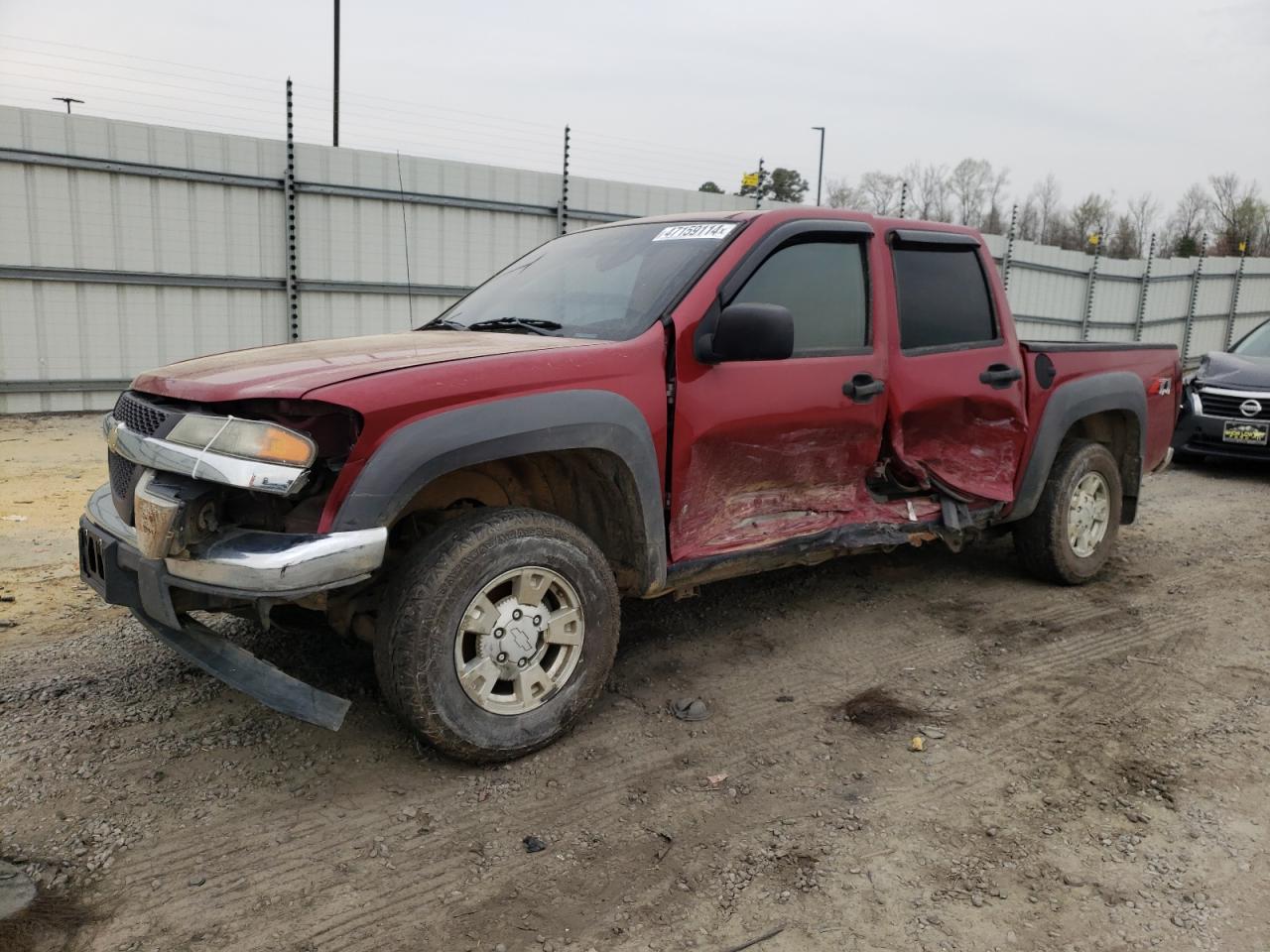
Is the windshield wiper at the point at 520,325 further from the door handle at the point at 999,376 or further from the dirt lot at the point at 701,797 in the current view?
the door handle at the point at 999,376

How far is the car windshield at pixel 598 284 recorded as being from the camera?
3477mm

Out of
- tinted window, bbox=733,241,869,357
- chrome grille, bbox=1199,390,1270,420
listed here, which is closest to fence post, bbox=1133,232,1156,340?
chrome grille, bbox=1199,390,1270,420

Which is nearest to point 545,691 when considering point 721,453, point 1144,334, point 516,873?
point 516,873

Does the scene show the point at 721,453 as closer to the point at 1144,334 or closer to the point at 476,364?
the point at 476,364

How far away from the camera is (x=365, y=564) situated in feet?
8.52

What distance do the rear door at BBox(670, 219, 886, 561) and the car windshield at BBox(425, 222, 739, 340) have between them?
197mm

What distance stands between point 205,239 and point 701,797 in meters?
9.08

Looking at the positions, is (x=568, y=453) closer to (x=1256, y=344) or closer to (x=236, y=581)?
(x=236, y=581)

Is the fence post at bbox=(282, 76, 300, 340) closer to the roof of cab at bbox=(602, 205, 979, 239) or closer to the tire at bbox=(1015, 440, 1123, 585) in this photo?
the roof of cab at bbox=(602, 205, 979, 239)

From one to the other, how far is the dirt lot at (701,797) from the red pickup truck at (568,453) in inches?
14.5

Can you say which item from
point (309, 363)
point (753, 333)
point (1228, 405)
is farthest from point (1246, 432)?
point (309, 363)

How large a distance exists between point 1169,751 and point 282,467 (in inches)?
121

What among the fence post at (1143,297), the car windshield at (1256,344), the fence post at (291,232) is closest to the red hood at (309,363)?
the fence post at (291,232)

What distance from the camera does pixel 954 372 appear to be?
4.26 m
